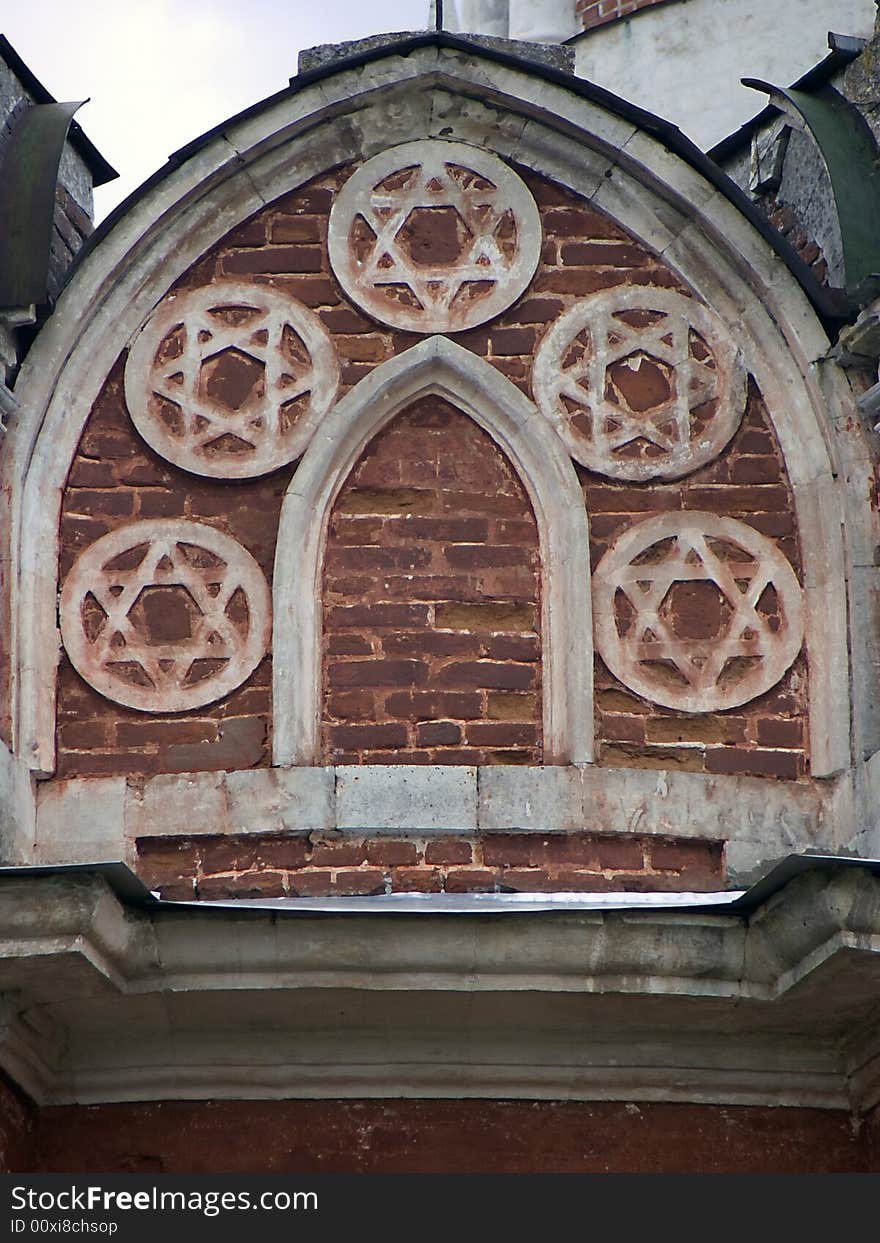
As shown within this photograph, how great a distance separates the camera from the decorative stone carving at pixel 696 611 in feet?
28.7

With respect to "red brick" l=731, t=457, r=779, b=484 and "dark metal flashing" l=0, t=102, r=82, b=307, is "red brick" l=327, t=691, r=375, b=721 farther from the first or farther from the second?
"dark metal flashing" l=0, t=102, r=82, b=307

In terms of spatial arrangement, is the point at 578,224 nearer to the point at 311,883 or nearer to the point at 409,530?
the point at 409,530

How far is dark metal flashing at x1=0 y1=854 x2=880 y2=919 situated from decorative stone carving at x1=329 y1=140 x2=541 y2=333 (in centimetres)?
184

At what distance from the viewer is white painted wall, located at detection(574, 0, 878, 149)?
12.6 m

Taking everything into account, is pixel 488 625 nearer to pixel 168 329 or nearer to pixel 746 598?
pixel 746 598

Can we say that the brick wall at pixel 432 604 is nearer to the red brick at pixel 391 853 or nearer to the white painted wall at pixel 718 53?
the red brick at pixel 391 853

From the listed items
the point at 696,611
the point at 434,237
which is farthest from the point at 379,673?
the point at 434,237

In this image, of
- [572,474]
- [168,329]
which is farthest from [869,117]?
[168,329]

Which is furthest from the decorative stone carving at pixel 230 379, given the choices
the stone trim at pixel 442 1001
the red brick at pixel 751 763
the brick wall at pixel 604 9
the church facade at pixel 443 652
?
the brick wall at pixel 604 9

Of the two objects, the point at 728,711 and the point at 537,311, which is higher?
the point at 537,311

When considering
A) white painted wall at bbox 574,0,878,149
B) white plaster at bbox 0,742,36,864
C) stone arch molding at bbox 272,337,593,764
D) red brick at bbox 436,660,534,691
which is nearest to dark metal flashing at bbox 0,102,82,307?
stone arch molding at bbox 272,337,593,764

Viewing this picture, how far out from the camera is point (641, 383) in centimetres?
909

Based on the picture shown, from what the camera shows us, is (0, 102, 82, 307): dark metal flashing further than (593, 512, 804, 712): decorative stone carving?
Yes

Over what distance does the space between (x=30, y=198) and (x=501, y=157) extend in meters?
1.44
